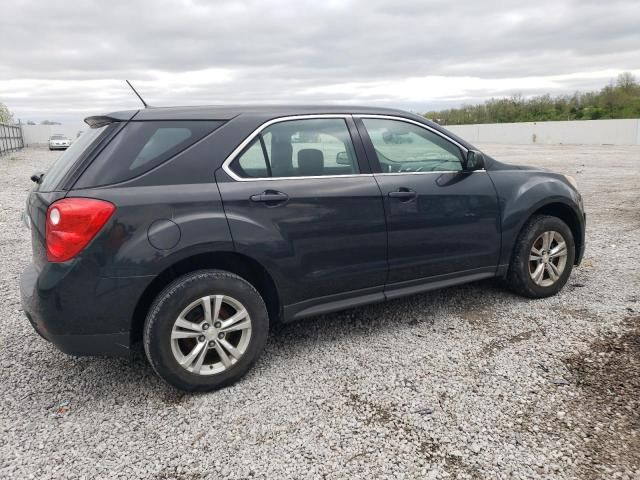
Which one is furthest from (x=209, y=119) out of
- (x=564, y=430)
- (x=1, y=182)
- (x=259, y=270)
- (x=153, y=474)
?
(x=1, y=182)

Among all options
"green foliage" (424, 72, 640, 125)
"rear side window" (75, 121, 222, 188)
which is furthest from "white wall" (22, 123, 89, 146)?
"rear side window" (75, 121, 222, 188)

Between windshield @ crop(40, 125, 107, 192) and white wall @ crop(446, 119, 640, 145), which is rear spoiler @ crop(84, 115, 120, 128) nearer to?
windshield @ crop(40, 125, 107, 192)

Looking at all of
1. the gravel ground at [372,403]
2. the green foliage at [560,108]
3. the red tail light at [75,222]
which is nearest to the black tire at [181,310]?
the gravel ground at [372,403]

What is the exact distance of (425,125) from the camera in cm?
418

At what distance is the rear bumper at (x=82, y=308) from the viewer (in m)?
2.91

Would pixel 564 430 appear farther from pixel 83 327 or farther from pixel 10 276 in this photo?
pixel 10 276

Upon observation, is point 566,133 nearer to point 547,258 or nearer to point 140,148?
point 547,258

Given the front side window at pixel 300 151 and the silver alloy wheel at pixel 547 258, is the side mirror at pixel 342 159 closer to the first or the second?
the front side window at pixel 300 151

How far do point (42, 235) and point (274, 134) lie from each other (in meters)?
1.50

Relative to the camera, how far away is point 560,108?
172 feet

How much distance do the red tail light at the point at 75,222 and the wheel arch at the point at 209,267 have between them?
1.41ft

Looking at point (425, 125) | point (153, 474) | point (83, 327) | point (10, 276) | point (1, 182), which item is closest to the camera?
point (153, 474)

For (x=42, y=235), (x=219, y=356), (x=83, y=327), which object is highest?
(x=42, y=235)

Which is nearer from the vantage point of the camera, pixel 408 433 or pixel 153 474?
pixel 153 474
